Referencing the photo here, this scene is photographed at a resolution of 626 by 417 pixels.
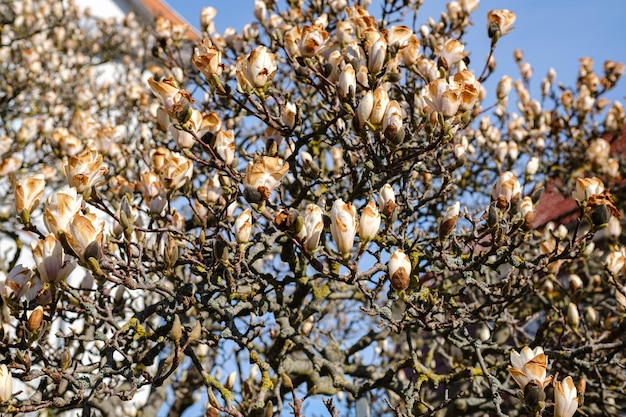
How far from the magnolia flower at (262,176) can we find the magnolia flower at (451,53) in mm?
1248

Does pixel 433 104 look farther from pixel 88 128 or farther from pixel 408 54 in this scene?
pixel 88 128

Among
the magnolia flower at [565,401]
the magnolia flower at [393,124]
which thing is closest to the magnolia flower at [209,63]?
the magnolia flower at [393,124]

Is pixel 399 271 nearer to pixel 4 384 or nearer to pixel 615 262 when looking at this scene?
pixel 4 384

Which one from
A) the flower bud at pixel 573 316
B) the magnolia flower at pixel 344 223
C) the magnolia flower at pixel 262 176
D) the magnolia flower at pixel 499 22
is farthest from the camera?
the flower bud at pixel 573 316

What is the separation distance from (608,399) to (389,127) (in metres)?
2.92

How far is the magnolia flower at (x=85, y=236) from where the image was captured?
6.17 feet

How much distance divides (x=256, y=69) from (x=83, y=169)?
0.81 metres

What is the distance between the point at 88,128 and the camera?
4.20 metres

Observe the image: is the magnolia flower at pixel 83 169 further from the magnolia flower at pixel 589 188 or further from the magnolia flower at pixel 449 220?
the magnolia flower at pixel 589 188

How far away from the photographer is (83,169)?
2.21 metres

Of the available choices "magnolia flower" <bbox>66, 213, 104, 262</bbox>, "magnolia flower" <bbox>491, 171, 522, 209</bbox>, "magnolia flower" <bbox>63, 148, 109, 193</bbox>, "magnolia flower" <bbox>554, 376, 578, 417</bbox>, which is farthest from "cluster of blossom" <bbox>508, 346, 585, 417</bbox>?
"magnolia flower" <bbox>63, 148, 109, 193</bbox>

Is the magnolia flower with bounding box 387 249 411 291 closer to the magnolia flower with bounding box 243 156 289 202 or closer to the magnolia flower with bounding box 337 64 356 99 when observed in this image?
the magnolia flower with bounding box 243 156 289 202

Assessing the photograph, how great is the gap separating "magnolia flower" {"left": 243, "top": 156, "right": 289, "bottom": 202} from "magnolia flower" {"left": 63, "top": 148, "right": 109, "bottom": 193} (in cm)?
60

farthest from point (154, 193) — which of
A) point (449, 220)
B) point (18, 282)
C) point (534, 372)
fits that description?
point (534, 372)
